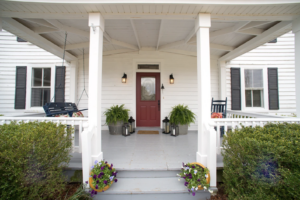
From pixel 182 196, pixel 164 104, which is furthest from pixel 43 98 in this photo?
pixel 182 196

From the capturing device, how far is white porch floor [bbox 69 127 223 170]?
2.26 meters

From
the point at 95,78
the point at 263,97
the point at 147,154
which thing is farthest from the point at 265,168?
the point at 263,97

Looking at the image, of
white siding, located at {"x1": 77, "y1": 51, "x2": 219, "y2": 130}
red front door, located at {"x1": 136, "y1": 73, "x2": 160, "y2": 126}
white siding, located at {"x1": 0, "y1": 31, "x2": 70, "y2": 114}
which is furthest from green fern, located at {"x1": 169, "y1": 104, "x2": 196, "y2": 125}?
white siding, located at {"x1": 0, "y1": 31, "x2": 70, "y2": 114}

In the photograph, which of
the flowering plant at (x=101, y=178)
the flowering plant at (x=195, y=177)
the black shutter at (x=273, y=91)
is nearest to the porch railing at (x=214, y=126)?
the flowering plant at (x=195, y=177)

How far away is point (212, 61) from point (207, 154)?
141 inches

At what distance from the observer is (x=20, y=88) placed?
15.7 ft

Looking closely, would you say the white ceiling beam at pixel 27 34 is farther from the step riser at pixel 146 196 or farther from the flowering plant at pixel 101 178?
the step riser at pixel 146 196

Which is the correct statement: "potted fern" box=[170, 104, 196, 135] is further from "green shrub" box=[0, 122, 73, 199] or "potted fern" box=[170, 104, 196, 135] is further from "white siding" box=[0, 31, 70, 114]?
"white siding" box=[0, 31, 70, 114]

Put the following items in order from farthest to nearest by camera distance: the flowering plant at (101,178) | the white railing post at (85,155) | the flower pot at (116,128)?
the flower pot at (116,128) < the white railing post at (85,155) < the flowering plant at (101,178)

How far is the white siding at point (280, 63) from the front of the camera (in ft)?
16.0

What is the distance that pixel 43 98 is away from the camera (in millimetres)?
4848

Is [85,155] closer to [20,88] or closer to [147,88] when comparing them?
[147,88]

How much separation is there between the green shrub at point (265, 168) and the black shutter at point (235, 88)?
10.4 feet

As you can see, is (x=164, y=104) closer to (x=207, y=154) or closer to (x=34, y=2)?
(x=207, y=154)
